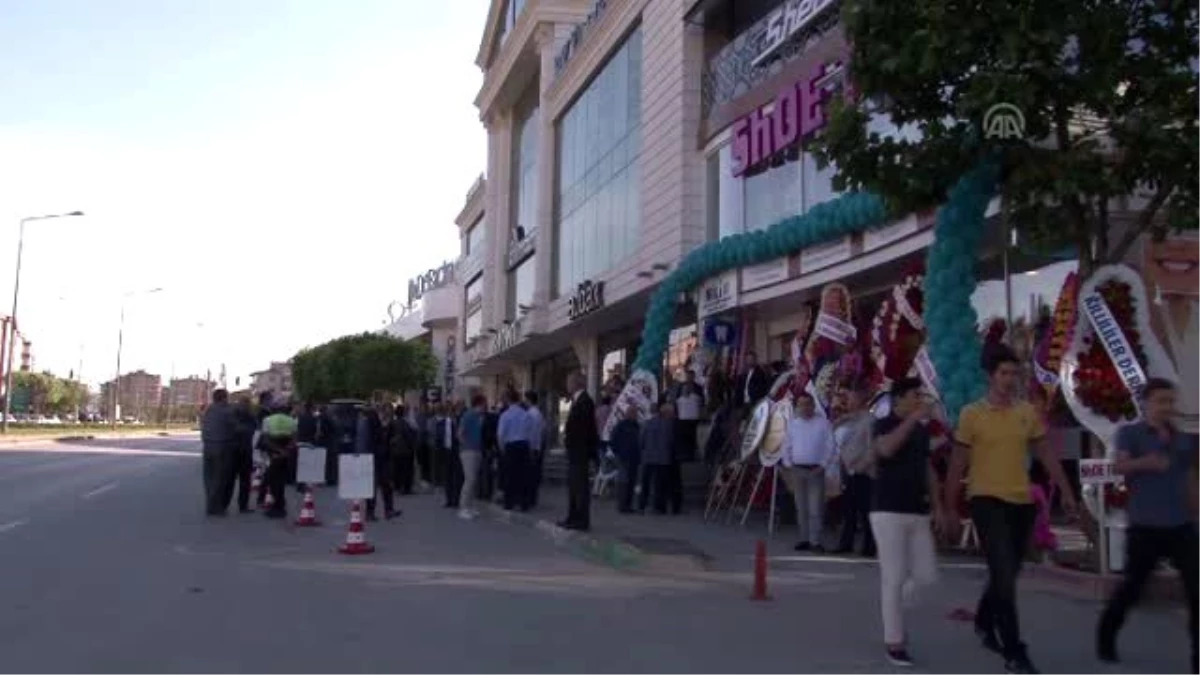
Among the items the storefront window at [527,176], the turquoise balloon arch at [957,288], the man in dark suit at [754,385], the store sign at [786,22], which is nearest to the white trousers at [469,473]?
the man in dark suit at [754,385]

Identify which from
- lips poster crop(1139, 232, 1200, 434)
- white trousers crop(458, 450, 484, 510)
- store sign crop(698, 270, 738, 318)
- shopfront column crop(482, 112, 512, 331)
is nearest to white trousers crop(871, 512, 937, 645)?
lips poster crop(1139, 232, 1200, 434)

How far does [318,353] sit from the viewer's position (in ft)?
262

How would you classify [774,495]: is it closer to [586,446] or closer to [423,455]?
[586,446]

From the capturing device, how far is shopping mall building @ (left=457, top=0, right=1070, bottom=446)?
63.5ft

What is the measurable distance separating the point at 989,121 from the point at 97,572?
854cm

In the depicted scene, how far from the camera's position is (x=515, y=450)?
1845 centimetres

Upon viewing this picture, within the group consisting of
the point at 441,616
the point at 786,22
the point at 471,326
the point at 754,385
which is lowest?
the point at 441,616

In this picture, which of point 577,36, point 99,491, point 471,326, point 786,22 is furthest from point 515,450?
point 471,326

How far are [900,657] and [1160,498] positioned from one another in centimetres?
173

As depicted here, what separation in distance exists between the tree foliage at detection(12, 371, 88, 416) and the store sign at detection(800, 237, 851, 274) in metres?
121

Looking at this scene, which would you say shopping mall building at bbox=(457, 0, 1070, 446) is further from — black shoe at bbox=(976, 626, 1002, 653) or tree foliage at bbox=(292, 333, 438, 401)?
tree foliage at bbox=(292, 333, 438, 401)

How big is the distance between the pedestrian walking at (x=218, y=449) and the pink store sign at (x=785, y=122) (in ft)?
30.6

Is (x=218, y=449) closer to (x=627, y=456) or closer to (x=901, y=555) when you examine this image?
(x=627, y=456)

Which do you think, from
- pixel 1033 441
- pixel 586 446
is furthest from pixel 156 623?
pixel 586 446
